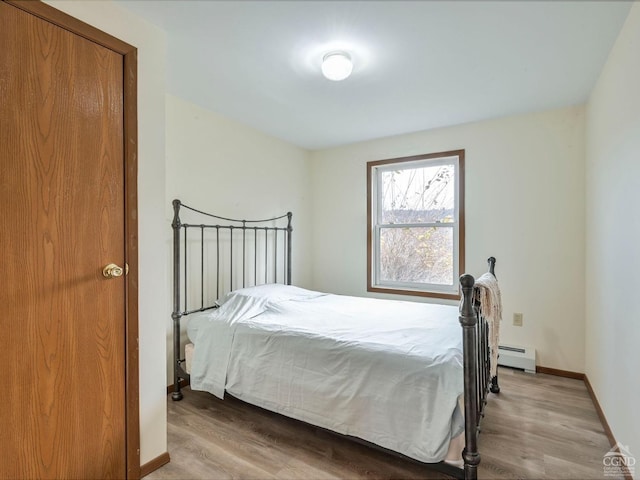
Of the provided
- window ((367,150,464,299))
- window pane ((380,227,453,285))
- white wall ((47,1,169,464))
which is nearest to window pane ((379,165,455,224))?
window ((367,150,464,299))

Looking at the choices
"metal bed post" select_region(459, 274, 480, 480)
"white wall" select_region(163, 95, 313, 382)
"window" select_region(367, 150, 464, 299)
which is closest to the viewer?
"metal bed post" select_region(459, 274, 480, 480)

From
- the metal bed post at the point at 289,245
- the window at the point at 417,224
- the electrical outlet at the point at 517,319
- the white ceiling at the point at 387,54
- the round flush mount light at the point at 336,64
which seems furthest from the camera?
the metal bed post at the point at 289,245

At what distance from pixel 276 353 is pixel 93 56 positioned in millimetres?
1770

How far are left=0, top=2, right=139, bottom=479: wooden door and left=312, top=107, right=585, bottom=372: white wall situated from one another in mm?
2873

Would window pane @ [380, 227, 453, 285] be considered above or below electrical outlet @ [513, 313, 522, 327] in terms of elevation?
above

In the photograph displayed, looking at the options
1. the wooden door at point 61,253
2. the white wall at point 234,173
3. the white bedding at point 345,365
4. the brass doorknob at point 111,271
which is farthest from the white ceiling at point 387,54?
the white bedding at point 345,365

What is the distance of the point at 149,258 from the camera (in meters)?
1.72

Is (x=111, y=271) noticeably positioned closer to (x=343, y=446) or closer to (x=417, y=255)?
(x=343, y=446)

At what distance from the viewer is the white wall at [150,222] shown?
66.5 inches

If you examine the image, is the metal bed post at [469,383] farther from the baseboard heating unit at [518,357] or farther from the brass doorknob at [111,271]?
the baseboard heating unit at [518,357]

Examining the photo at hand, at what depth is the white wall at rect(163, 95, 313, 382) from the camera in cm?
267

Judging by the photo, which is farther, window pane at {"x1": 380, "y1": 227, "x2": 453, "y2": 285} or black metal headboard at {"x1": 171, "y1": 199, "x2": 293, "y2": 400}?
window pane at {"x1": 380, "y1": 227, "x2": 453, "y2": 285}

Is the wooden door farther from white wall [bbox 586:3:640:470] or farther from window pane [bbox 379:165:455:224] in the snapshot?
window pane [bbox 379:165:455:224]

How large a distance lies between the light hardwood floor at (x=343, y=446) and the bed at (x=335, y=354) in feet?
0.59
